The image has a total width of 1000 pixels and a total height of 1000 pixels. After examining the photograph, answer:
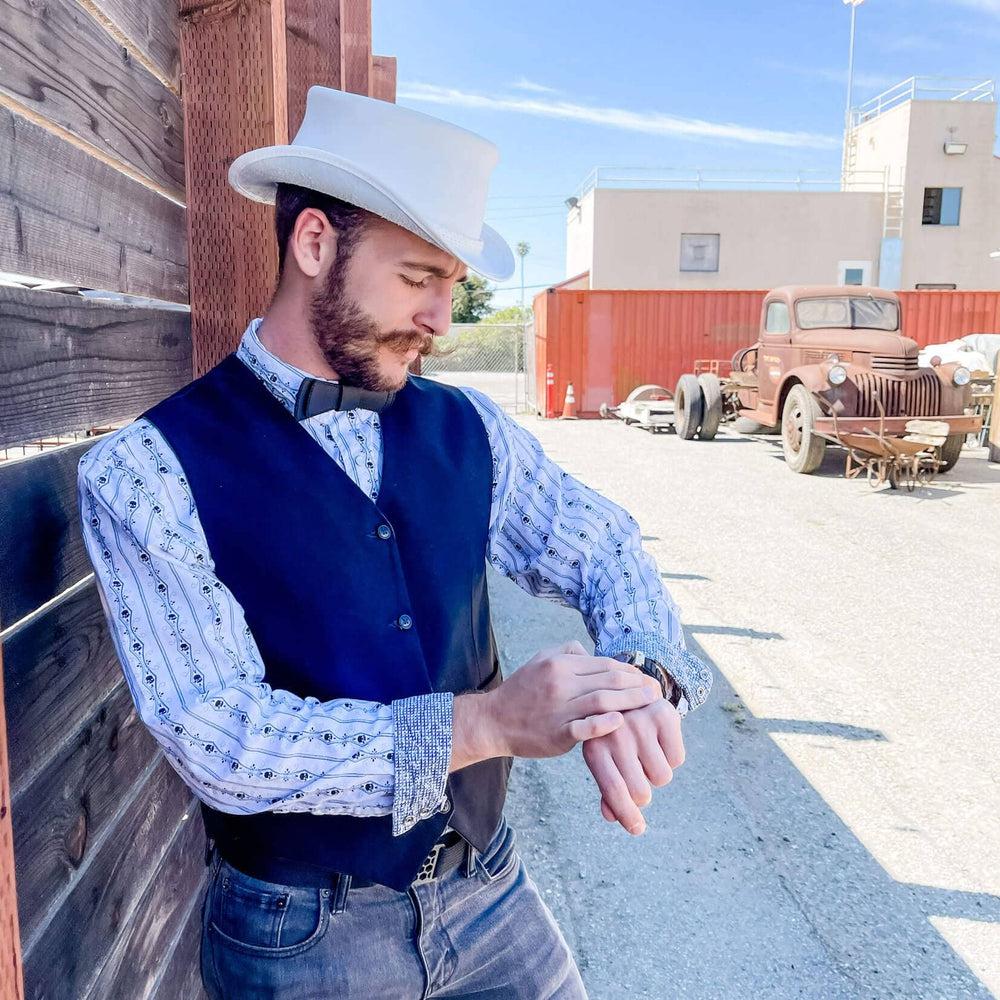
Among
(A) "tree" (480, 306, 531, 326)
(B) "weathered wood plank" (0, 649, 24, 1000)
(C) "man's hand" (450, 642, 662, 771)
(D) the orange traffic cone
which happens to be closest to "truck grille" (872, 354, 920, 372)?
(D) the orange traffic cone

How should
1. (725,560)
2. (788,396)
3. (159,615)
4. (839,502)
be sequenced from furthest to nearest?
(788,396), (839,502), (725,560), (159,615)

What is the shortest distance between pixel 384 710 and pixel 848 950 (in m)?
1.87

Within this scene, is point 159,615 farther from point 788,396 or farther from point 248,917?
point 788,396

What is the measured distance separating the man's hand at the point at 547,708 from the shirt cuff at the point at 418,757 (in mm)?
21

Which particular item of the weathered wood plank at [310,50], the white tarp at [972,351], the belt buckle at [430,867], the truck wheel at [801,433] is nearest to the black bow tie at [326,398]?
the belt buckle at [430,867]

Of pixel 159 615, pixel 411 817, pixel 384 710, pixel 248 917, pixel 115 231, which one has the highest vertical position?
pixel 115 231

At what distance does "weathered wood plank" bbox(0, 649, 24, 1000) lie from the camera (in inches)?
31.4

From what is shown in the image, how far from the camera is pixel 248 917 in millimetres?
1365

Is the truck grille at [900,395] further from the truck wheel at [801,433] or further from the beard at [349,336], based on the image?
the beard at [349,336]

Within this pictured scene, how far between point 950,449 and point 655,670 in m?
9.78

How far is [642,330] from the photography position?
1753cm

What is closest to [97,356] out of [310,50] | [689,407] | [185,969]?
[185,969]

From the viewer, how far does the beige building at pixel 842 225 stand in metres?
26.1

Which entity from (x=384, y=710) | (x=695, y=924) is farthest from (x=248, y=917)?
(x=695, y=924)
